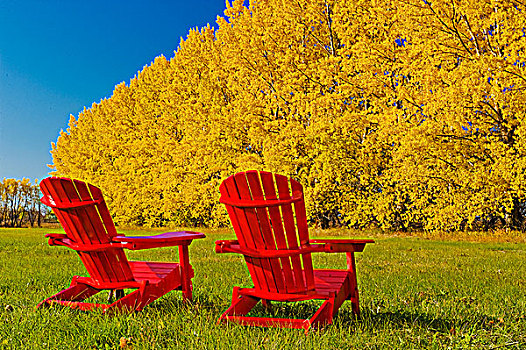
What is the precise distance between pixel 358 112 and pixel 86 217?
1114 cm

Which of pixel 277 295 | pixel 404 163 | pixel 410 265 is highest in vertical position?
pixel 404 163

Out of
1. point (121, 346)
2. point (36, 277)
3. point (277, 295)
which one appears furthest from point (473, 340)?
point (36, 277)

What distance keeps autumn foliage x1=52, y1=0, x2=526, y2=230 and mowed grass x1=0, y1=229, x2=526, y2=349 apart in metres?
5.47

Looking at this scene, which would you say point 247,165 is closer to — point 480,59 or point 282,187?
point 480,59

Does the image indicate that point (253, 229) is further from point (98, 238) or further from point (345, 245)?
point (98, 238)

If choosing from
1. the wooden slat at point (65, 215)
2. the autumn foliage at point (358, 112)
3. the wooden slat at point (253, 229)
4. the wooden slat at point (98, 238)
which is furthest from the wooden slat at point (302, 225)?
the autumn foliage at point (358, 112)

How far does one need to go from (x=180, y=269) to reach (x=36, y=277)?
2.61 m

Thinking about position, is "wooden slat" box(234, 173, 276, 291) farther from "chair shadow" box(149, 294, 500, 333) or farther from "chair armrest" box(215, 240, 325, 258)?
"chair shadow" box(149, 294, 500, 333)

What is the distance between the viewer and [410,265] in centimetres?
648

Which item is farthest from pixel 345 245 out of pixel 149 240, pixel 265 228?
pixel 149 240

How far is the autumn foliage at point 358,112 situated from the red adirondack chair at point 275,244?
841cm

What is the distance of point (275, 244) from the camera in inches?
120

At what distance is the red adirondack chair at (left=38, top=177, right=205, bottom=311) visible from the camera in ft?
11.1

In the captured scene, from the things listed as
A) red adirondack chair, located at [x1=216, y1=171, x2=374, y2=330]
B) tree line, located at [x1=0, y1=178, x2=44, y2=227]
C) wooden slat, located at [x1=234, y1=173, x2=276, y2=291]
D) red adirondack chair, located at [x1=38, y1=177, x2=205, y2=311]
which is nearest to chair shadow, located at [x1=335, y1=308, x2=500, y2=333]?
red adirondack chair, located at [x1=216, y1=171, x2=374, y2=330]
